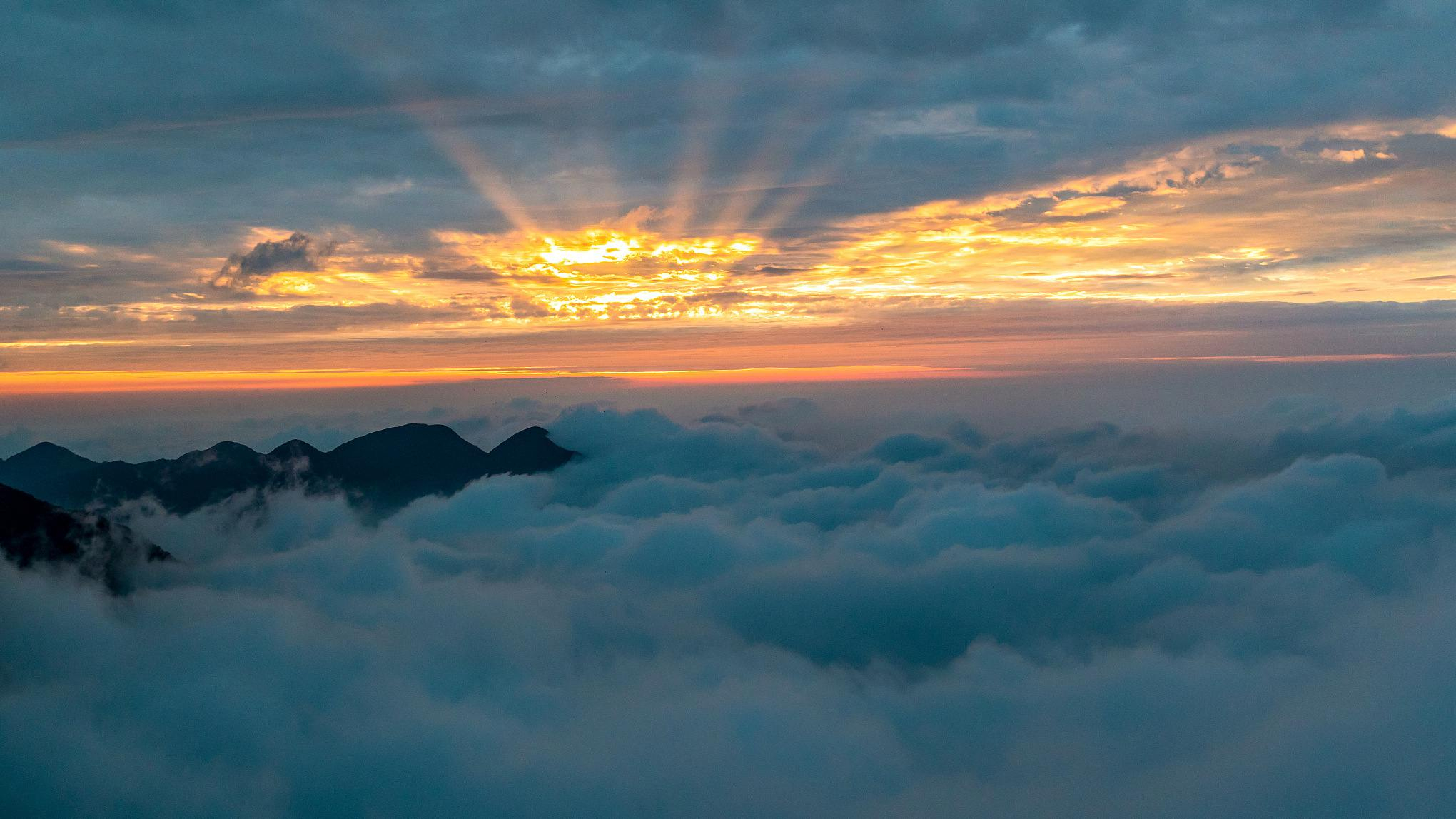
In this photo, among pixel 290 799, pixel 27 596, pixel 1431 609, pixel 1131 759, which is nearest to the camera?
pixel 290 799

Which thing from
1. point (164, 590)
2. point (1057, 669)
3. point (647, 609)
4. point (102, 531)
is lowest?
point (1057, 669)

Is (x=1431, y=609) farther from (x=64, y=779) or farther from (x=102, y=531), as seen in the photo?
(x=102, y=531)

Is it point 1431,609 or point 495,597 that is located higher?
point 495,597

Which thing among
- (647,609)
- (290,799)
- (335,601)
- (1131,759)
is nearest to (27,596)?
(335,601)

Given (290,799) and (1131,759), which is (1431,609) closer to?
(1131,759)

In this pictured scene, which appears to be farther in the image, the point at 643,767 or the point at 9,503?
the point at 9,503

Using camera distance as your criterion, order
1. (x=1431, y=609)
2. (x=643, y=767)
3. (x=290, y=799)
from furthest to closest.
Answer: (x=1431, y=609), (x=643, y=767), (x=290, y=799)
